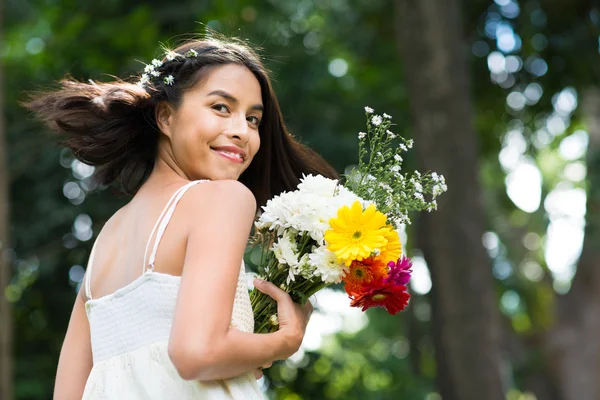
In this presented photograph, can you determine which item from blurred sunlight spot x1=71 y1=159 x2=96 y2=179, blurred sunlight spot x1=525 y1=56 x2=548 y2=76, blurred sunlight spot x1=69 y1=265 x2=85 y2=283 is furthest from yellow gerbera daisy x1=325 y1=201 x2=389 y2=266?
blurred sunlight spot x1=525 y1=56 x2=548 y2=76

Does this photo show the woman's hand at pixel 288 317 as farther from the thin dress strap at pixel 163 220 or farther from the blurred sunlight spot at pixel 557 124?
the blurred sunlight spot at pixel 557 124

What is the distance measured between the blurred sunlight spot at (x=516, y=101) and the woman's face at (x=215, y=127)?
836 centimetres

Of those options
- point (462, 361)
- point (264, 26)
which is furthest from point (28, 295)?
point (462, 361)

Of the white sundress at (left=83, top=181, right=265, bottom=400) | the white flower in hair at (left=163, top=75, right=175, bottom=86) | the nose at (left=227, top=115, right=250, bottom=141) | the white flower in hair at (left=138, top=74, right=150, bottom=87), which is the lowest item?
the white sundress at (left=83, top=181, right=265, bottom=400)

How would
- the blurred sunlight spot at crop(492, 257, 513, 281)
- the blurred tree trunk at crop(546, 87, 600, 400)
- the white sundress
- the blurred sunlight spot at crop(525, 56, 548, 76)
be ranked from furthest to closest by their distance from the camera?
1. the blurred sunlight spot at crop(492, 257, 513, 281)
2. the blurred tree trunk at crop(546, 87, 600, 400)
3. the blurred sunlight spot at crop(525, 56, 548, 76)
4. the white sundress

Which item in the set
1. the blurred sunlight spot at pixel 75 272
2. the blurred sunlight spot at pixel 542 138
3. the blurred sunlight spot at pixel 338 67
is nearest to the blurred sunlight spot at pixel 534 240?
the blurred sunlight spot at pixel 542 138

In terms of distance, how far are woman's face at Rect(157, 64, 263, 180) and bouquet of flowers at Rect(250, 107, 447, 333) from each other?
0.19 m

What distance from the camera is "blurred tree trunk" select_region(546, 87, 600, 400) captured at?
1262 cm

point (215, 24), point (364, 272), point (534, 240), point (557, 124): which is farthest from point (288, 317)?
point (534, 240)

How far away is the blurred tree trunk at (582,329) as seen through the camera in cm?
1262

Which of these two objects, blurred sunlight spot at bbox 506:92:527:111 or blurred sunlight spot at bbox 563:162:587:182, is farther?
blurred sunlight spot at bbox 563:162:587:182

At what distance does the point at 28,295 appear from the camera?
10070 mm

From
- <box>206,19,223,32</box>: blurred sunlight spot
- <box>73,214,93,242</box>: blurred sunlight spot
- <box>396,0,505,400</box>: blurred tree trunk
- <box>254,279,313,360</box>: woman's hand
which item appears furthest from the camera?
<box>73,214,93,242</box>: blurred sunlight spot

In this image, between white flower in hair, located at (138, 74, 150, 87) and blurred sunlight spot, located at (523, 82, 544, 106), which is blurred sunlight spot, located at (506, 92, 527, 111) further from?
white flower in hair, located at (138, 74, 150, 87)
